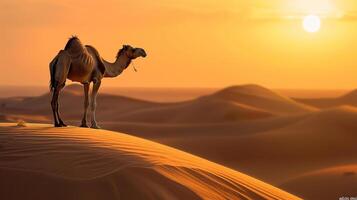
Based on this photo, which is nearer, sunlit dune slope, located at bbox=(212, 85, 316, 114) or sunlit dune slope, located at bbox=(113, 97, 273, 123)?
sunlit dune slope, located at bbox=(113, 97, 273, 123)

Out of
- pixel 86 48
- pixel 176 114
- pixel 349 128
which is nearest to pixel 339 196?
pixel 86 48

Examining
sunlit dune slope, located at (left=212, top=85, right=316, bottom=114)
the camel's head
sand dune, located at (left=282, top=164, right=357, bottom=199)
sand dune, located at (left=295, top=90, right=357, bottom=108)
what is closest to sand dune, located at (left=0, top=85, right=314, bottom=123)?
sunlit dune slope, located at (left=212, top=85, right=316, bottom=114)

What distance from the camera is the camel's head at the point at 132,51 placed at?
42.9 feet

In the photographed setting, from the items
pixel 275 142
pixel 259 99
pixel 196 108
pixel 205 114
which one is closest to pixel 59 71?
pixel 275 142

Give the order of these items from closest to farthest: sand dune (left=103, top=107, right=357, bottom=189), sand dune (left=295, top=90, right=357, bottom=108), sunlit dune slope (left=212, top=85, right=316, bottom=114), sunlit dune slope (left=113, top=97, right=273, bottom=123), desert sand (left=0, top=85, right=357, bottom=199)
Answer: desert sand (left=0, top=85, right=357, bottom=199)
sand dune (left=103, top=107, right=357, bottom=189)
sunlit dune slope (left=113, top=97, right=273, bottom=123)
sunlit dune slope (left=212, top=85, right=316, bottom=114)
sand dune (left=295, top=90, right=357, bottom=108)

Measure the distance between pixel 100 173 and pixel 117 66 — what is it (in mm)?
5647

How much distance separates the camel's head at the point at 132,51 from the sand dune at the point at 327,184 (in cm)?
685

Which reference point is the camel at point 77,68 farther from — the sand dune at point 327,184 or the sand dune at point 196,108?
the sand dune at point 196,108

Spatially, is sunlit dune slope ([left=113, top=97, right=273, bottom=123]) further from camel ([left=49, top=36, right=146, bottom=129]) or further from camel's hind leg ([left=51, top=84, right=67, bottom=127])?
camel's hind leg ([left=51, top=84, right=67, bottom=127])

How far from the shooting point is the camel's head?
1309 centimetres

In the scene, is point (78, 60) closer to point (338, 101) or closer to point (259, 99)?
point (259, 99)

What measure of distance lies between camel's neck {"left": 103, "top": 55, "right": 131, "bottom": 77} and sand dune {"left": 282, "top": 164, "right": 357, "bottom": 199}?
275 inches

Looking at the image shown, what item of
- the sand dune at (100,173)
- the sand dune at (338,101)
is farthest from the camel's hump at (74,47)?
the sand dune at (338,101)

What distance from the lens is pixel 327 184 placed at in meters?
17.4
